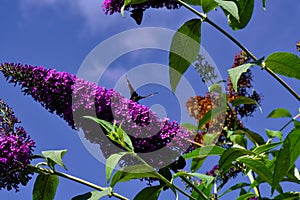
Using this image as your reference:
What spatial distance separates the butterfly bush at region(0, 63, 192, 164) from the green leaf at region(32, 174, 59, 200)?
0.13 metres

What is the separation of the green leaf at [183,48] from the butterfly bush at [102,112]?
8.1 inches

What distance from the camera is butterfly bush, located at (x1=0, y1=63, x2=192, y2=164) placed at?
1138 millimetres

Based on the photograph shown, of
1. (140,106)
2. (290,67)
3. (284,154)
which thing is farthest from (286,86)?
(140,106)

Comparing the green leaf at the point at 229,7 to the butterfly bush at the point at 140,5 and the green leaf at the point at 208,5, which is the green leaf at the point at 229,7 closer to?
the green leaf at the point at 208,5

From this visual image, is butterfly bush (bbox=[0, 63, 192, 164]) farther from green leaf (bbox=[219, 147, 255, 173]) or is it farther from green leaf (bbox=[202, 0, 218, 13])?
green leaf (bbox=[202, 0, 218, 13])

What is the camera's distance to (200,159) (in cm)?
138

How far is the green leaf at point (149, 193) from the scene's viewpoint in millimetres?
1036

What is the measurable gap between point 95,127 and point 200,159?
14.4 inches

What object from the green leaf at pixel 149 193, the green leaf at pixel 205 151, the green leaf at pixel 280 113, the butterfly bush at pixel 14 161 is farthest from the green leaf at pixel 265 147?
the butterfly bush at pixel 14 161

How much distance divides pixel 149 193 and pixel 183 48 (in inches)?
12.0

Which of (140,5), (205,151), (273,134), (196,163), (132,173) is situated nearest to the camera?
(132,173)

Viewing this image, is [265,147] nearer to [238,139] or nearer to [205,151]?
[205,151]

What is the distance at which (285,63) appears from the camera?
1016 millimetres

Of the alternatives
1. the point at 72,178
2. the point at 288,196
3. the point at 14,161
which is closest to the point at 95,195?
the point at 72,178
